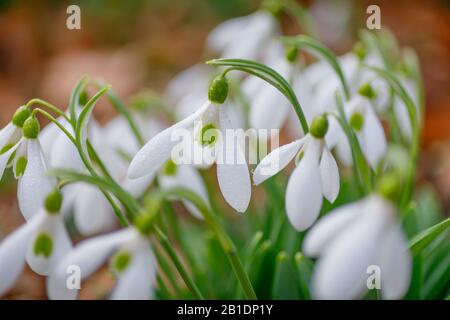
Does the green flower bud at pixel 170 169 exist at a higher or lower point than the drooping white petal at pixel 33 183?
lower

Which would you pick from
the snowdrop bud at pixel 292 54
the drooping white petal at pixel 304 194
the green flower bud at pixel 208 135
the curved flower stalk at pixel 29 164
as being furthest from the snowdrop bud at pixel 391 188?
the snowdrop bud at pixel 292 54

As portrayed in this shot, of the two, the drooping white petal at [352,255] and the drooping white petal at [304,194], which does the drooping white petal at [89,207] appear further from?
the drooping white petal at [352,255]

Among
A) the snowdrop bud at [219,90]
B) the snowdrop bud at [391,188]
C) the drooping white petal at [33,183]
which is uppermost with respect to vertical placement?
the snowdrop bud at [219,90]

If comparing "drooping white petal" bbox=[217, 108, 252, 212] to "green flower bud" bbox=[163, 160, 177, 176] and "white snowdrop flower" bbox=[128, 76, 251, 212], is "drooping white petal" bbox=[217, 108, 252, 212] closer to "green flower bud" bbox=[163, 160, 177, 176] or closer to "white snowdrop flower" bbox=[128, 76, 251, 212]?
"white snowdrop flower" bbox=[128, 76, 251, 212]

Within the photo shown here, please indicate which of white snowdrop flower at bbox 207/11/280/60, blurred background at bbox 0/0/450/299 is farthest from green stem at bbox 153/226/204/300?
blurred background at bbox 0/0/450/299

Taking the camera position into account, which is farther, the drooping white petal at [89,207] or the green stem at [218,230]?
the drooping white petal at [89,207]

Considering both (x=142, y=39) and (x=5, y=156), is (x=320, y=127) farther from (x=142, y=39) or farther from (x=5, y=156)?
(x=142, y=39)

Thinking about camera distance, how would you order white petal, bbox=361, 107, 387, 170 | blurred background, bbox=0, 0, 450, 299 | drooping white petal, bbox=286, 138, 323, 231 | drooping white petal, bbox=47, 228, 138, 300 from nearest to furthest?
1. drooping white petal, bbox=47, 228, 138, 300
2. drooping white petal, bbox=286, 138, 323, 231
3. white petal, bbox=361, 107, 387, 170
4. blurred background, bbox=0, 0, 450, 299
